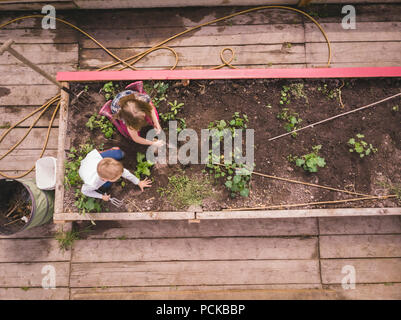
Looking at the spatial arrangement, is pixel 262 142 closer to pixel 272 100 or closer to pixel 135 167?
pixel 272 100

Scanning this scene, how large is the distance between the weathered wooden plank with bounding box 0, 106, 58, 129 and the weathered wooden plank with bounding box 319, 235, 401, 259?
11.0ft

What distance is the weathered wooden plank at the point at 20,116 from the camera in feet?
9.64

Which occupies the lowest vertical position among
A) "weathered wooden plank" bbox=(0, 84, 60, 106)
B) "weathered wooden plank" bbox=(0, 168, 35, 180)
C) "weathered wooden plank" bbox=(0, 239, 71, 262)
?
"weathered wooden plank" bbox=(0, 239, 71, 262)

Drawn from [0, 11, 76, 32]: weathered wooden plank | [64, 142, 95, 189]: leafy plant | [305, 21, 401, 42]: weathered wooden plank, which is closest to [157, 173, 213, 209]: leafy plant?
[64, 142, 95, 189]: leafy plant

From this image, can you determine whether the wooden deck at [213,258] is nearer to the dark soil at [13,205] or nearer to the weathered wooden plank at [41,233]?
the weathered wooden plank at [41,233]

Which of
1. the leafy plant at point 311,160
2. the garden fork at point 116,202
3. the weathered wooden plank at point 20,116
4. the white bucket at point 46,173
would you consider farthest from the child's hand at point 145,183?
the leafy plant at point 311,160

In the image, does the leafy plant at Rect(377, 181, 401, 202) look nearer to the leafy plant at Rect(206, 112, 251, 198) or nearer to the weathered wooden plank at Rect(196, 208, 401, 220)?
the weathered wooden plank at Rect(196, 208, 401, 220)

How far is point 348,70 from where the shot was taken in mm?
2570

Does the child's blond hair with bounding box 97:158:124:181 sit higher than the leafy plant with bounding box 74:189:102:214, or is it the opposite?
the child's blond hair with bounding box 97:158:124:181

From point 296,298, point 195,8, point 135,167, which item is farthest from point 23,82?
point 296,298

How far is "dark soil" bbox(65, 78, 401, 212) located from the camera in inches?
101

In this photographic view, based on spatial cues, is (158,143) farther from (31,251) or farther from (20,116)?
(31,251)

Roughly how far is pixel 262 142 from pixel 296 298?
171 cm

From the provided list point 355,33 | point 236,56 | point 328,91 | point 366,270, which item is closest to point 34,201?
point 236,56
